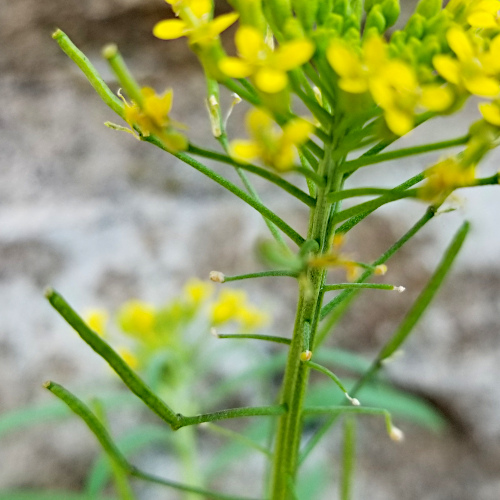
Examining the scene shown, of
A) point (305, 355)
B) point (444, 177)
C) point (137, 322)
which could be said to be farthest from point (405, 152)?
point (137, 322)

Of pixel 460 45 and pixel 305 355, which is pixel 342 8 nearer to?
pixel 460 45

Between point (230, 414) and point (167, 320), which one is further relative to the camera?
point (167, 320)

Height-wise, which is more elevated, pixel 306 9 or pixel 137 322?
pixel 306 9

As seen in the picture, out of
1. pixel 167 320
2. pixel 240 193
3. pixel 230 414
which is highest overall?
pixel 240 193

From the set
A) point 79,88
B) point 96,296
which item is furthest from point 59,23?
point 96,296

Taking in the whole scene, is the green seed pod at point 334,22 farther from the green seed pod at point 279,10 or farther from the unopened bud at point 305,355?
the unopened bud at point 305,355

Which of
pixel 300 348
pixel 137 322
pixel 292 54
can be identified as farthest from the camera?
pixel 137 322

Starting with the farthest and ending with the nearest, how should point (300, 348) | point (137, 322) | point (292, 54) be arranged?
point (137, 322)
point (300, 348)
point (292, 54)

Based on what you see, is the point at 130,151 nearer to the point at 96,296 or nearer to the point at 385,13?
the point at 96,296
